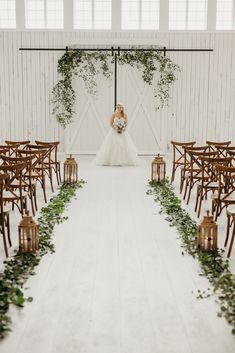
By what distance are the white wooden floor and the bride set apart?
209 inches

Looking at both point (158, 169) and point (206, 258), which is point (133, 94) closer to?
point (158, 169)

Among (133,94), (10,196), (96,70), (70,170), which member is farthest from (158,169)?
(96,70)

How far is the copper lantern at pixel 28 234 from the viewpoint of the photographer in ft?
18.3

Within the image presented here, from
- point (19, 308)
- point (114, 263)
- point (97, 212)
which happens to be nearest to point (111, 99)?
point (97, 212)

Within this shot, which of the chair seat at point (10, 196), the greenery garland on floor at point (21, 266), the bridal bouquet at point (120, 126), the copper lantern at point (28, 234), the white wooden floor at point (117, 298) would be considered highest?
the bridal bouquet at point (120, 126)

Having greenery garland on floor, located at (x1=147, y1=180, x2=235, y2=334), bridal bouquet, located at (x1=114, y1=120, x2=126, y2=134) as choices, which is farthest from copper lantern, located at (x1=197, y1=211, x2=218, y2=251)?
bridal bouquet, located at (x1=114, y1=120, x2=126, y2=134)

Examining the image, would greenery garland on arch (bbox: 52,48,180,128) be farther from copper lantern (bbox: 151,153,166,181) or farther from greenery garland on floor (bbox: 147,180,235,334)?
greenery garland on floor (bbox: 147,180,235,334)

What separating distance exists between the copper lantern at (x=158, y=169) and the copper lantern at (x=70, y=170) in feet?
5.16

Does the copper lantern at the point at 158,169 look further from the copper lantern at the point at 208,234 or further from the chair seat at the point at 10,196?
the copper lantern at the point at 208,234

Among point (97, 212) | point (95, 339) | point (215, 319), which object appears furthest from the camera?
point (97, 212)

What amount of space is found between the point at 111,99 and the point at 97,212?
7.49 m

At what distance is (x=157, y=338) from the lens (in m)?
3.77

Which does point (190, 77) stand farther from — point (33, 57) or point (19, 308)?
point (19, 308)

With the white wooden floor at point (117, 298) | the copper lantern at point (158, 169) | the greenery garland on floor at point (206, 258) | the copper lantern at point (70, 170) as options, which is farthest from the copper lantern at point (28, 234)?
the copper lantern at point (158, 169)
